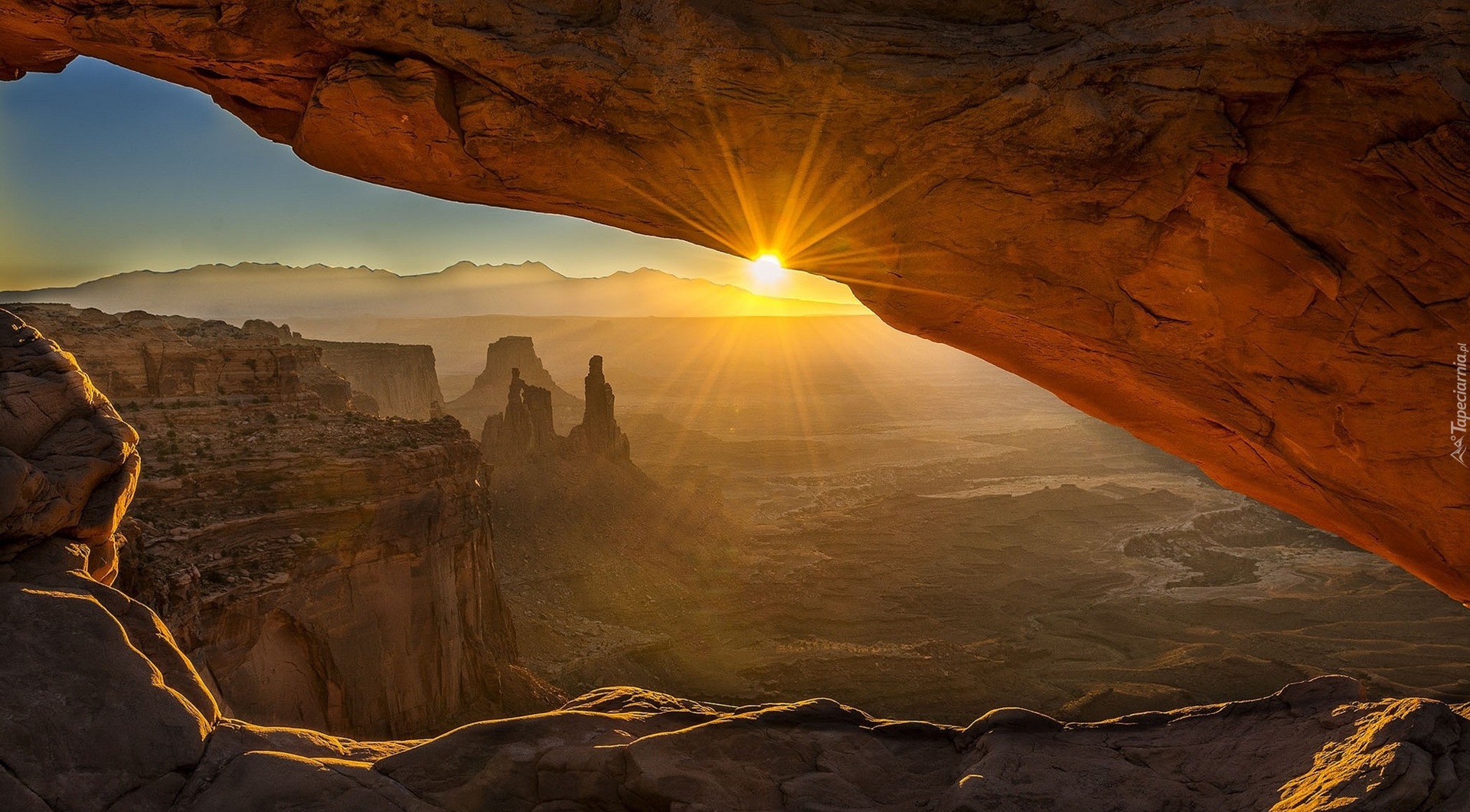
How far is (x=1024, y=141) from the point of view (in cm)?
990

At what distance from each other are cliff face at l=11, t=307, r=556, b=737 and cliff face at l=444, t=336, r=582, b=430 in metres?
57.3

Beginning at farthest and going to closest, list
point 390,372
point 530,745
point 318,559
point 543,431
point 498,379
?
point 498,379 < point 390,372 < point 543,431 < point 318,559 < point 530,745

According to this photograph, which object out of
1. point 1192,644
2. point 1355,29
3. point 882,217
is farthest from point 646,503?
point 1355,29

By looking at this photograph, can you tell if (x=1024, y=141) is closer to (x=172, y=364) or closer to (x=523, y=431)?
(x=172, y=364)

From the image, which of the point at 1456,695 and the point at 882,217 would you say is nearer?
the point at 882,217

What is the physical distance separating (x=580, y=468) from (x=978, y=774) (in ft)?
145

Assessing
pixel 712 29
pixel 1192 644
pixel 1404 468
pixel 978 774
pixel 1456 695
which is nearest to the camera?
pixel 978 774

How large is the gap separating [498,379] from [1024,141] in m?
84.9

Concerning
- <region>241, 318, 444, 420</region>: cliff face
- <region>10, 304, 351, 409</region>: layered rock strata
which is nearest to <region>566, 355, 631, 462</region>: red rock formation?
<region>241, 318, 444, 420</region>: cliff face

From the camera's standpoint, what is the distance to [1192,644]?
3559 centimetres

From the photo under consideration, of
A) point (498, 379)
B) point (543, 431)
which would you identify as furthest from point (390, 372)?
point (543, 431)

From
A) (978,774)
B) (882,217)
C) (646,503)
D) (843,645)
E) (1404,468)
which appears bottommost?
(843,645)

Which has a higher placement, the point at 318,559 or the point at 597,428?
the point at 597,428

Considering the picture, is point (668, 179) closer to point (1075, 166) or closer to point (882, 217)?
point (882, 217)
